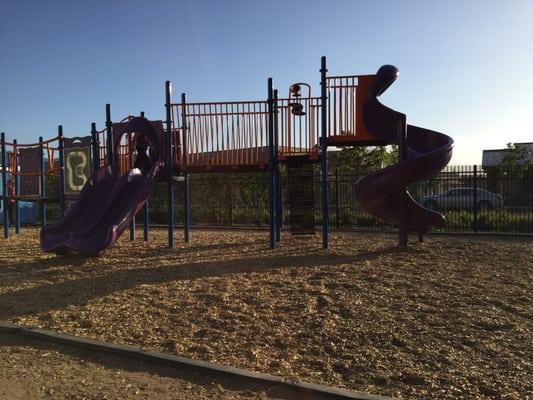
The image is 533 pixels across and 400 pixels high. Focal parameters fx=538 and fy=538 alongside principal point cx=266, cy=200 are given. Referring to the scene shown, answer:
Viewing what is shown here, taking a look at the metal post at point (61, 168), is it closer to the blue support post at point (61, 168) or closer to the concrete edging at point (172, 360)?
the blue support post at point (61, 168)

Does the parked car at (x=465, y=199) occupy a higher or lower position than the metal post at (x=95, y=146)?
lower

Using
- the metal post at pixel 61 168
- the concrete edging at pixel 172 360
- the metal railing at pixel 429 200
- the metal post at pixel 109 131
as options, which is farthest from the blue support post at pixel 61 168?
the concrete edging at pixel 172 360

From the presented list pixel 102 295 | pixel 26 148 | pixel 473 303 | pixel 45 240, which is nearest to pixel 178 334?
pixel 102 295

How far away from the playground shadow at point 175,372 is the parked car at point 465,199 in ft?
46.3

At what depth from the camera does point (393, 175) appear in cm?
1031

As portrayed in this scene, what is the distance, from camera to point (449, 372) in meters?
A: 4.38

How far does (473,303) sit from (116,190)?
7.58 m

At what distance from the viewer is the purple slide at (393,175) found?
10.3m

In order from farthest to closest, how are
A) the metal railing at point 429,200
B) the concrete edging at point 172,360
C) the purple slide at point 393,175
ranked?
the metal railing at point 429,200 < the purple slide at point 393,175 < the concrete edging at point 172,360

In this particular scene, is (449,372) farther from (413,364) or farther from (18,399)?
(18,399)

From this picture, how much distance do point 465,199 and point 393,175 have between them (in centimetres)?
867

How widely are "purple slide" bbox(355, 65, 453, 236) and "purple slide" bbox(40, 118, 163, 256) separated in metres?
4.52

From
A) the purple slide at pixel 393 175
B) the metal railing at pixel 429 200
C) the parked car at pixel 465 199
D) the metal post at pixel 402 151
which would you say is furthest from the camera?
the parked car at pixel 465 199

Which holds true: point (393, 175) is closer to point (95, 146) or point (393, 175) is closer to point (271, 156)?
point (271, 156)
